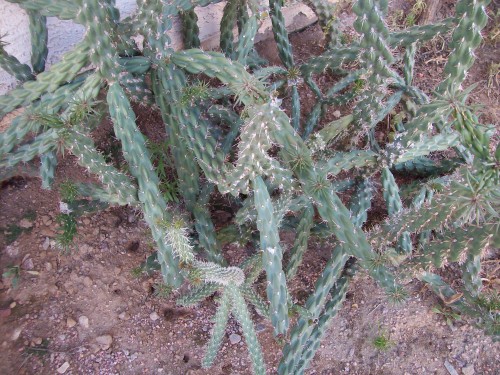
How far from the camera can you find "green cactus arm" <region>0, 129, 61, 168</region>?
2397 millimetres

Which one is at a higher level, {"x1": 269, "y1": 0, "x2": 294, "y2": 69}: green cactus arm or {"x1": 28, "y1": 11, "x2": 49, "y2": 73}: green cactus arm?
{"x1": 28, "y1": 11, "x2": 49, "y2": 73}: green cactus arm

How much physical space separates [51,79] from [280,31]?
1522mm

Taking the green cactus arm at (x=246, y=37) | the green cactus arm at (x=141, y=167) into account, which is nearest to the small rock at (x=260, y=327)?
the green cactus arm at (x=141, y=167)

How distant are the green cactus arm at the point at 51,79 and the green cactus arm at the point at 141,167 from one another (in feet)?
0.67

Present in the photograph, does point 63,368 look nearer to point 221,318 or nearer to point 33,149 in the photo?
point 221,318

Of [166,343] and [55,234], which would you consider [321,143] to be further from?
[55,234]

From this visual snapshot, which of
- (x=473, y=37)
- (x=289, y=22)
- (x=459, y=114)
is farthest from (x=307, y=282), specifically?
(x=289, y=22)

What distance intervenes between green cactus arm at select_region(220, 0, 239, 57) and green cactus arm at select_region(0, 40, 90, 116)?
100 cm

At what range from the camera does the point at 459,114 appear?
2.04m

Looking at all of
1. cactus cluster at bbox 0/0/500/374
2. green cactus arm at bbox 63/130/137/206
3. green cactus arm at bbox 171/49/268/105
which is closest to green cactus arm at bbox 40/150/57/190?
cactus cluster at bbox 0/0/500/374

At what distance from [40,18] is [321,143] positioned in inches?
65.6

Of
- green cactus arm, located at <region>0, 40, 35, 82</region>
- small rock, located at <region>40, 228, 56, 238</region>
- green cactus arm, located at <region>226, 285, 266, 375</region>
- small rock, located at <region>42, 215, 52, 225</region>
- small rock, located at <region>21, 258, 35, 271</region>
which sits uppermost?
green cactus arm, located at <region>0, 40, 35, 82</region>

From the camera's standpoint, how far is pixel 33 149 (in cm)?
244

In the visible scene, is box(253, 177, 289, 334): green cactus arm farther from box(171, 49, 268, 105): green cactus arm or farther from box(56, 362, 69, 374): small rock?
box(56, 362, 69, 374): small rock
